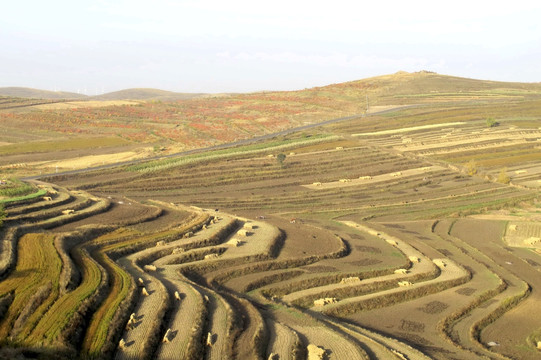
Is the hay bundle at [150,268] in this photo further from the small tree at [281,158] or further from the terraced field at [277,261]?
the small tree at [281,158]

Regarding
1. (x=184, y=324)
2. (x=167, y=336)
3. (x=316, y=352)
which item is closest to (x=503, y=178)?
(x=316, y=352)

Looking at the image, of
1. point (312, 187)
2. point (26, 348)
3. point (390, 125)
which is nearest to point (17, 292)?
point (26, 348)

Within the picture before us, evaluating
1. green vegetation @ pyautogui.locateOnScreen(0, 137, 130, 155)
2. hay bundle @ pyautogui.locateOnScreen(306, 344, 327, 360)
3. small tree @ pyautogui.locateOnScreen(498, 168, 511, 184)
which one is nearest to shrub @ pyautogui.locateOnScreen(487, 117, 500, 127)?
small tree @ pyautogui.locateOnScreen(498, 168, 511, 184)

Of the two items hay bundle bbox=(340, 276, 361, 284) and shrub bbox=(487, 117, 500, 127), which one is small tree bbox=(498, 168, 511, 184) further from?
hay bundle bbox=(340, 276, 361, 284)

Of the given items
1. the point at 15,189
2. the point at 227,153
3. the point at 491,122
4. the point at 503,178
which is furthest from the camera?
the point at 491,122

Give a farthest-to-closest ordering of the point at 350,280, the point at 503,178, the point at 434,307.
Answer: the point at 503,178
the point at 350,280
the point at 434,307

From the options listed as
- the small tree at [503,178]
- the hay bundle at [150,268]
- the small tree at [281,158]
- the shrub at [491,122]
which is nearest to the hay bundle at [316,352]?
the hay bundle at [150,268]

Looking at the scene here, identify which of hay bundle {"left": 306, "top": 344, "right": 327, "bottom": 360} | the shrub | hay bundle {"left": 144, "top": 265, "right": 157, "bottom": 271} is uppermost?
the shrub

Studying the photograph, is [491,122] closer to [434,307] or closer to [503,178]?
[503,178]

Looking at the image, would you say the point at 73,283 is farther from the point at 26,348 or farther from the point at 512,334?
the point at 512,334
